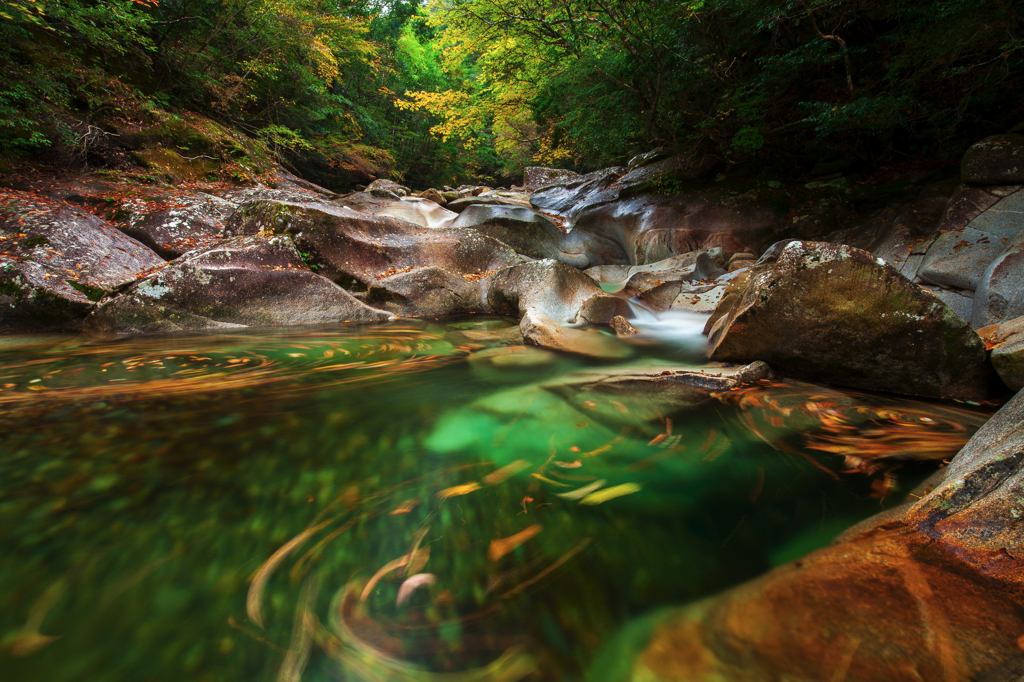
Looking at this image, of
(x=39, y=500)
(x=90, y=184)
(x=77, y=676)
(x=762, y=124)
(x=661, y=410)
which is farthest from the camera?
(x=762, y=124)

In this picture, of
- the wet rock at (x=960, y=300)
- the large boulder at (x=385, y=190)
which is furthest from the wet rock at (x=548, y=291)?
the large boulder at (x=385, y=190)

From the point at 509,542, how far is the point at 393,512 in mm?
445

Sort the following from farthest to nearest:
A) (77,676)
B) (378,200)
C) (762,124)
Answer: (378,200)
(762,124)
(77,676)

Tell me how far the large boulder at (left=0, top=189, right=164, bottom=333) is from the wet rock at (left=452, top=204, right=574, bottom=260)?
6796 millimetres

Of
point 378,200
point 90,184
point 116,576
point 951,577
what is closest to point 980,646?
point 951,577

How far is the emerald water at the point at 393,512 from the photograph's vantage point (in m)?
0.95

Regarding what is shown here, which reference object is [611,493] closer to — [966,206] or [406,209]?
[966,206]

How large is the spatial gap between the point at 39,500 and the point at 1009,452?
3291mm

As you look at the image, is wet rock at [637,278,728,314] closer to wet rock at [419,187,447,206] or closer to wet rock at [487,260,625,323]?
wet rock at [487,260,625,323]

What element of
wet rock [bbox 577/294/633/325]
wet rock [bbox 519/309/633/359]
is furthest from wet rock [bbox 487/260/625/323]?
wet rock [bbox 519/309/633/359]

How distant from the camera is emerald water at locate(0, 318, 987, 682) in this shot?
3.11 feet

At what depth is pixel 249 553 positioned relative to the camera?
1.20 metres

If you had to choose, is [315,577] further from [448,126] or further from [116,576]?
[448,126]

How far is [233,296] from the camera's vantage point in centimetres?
541
